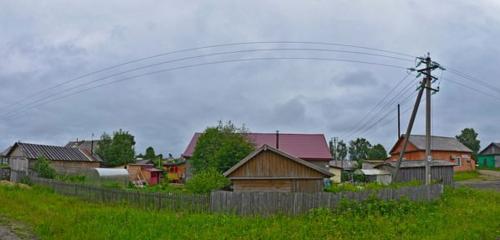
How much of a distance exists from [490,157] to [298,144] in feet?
113

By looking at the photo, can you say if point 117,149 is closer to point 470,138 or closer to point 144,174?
point 144,174

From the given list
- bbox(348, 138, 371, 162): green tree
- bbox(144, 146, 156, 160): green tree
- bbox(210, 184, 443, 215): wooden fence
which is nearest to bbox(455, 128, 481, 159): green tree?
bbox(348, 138, 371, 162): green tree

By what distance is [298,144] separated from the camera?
4862cm

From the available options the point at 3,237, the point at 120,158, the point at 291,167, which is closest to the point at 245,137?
the point at 291,167

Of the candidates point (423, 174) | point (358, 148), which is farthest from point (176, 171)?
point (358, 148)

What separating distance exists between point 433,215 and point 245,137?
25.3 metres

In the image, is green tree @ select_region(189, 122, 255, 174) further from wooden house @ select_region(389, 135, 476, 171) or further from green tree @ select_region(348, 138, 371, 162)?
green tree @ select_region(348, 138, 371, 162)

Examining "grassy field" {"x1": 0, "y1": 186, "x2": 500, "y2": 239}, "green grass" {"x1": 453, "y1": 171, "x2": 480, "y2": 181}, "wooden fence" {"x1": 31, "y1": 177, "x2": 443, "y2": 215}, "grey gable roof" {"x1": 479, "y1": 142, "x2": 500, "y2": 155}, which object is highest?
"grey gable roof" {"x1": 479, "y1": 142, "x2": 500, "y2": 155}

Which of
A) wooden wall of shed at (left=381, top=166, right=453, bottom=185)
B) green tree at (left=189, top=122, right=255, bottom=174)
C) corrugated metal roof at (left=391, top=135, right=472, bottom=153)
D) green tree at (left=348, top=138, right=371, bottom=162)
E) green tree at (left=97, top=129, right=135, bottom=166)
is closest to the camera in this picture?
wooden wall of shed at (left=381, top=166, right=453, bottom=185)

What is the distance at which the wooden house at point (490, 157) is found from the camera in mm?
65312

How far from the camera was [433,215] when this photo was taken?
17.0 metres

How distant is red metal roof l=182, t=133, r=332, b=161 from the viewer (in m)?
46.5

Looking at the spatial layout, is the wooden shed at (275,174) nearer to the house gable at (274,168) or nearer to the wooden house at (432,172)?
the house gable at (274,168)

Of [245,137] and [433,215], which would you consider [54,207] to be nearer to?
[433,215]
